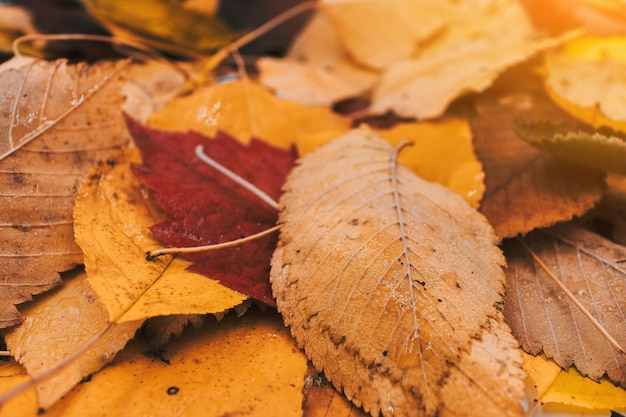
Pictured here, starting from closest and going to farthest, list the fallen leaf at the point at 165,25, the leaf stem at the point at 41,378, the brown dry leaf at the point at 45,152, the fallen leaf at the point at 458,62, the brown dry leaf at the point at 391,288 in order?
the leaf stem at the point at 41,378 → the brown dry leaf at the point at 391,288 → the brown dry leaf at the point at 45,152 → the fallen leaf at the point at 458,62 → the fallen leaf at the point at 165,25

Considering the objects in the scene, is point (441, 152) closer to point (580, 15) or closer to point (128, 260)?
point (128, 260)

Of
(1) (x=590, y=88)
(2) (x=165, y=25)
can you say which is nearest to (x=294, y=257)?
(1) (x=590, y=88)

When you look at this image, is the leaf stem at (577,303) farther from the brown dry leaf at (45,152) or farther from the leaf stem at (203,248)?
the brown dry leaf at (45,152)

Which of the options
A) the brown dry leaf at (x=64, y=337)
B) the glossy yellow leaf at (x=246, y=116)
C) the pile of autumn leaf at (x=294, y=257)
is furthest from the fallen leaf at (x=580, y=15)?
the brown dry leaf at (x=64, y=337)

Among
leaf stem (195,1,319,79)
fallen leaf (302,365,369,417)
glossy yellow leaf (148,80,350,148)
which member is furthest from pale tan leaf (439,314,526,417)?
leaf stem (195,1,319,79)

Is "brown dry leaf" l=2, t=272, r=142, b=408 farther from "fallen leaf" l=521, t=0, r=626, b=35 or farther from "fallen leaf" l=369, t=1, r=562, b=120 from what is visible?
"fallen leaf" l=521, t=0, r=626, b=35

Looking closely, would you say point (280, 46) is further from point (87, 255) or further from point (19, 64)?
point (87, 255)

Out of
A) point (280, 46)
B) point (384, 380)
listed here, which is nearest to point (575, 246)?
point (384, 380)
